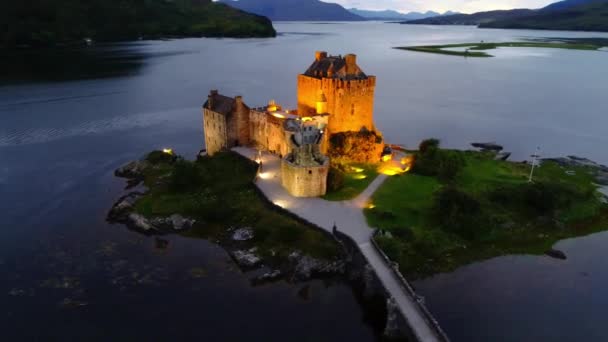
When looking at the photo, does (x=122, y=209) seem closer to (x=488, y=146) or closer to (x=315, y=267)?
(x=315, y=267)

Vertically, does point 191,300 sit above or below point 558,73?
below

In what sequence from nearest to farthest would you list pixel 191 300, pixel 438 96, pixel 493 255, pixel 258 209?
1. pixel 191 300
2. pixel 493 255
3. pixel 258 209
4. pixel 438 96

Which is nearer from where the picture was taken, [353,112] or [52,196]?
[52,196]

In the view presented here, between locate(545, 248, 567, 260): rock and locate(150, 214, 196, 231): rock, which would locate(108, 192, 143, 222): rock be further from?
locate(545, 248, 567, 260): rock

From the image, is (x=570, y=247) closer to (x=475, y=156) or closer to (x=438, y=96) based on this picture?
(x=475, y=156)

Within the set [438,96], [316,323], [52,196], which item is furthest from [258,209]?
[438,96]

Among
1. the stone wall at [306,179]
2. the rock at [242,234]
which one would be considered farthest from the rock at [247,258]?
the stone wall at [306,179]
